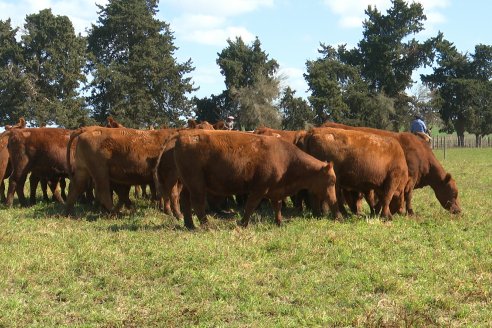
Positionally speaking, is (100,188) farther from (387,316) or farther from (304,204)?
(387,316)

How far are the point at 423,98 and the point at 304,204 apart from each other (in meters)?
57.9

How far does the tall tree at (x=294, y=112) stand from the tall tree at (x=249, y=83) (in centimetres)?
102

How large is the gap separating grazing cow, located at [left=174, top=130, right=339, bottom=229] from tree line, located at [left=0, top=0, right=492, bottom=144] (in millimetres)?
36555

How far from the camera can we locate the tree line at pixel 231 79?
45.7 metres

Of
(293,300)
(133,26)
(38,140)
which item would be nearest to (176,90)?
(133,26)

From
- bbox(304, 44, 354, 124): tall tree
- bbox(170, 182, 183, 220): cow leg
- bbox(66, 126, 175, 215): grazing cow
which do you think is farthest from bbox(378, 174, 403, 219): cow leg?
bbox(304, 44, 354, 124): tall tree

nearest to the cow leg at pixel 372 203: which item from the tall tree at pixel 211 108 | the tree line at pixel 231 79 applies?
the tree line at pixel 231 79

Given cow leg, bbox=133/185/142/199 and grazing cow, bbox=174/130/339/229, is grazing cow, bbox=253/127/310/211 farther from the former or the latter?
cow leg, bbox=133/185/142/199

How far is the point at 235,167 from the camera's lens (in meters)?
9.16

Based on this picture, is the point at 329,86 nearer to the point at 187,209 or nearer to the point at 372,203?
the point at 372,203

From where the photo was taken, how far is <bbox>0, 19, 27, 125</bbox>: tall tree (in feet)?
143

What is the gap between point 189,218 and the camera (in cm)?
930

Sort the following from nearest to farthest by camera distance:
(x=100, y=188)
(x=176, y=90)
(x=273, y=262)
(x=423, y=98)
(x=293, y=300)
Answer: (x=293, y=300) → (x=273, y=262) → (x=100, y=188) → (x=176, y=90) → (x=423, y=98)

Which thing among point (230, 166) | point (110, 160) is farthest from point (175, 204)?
point (230, 166)
